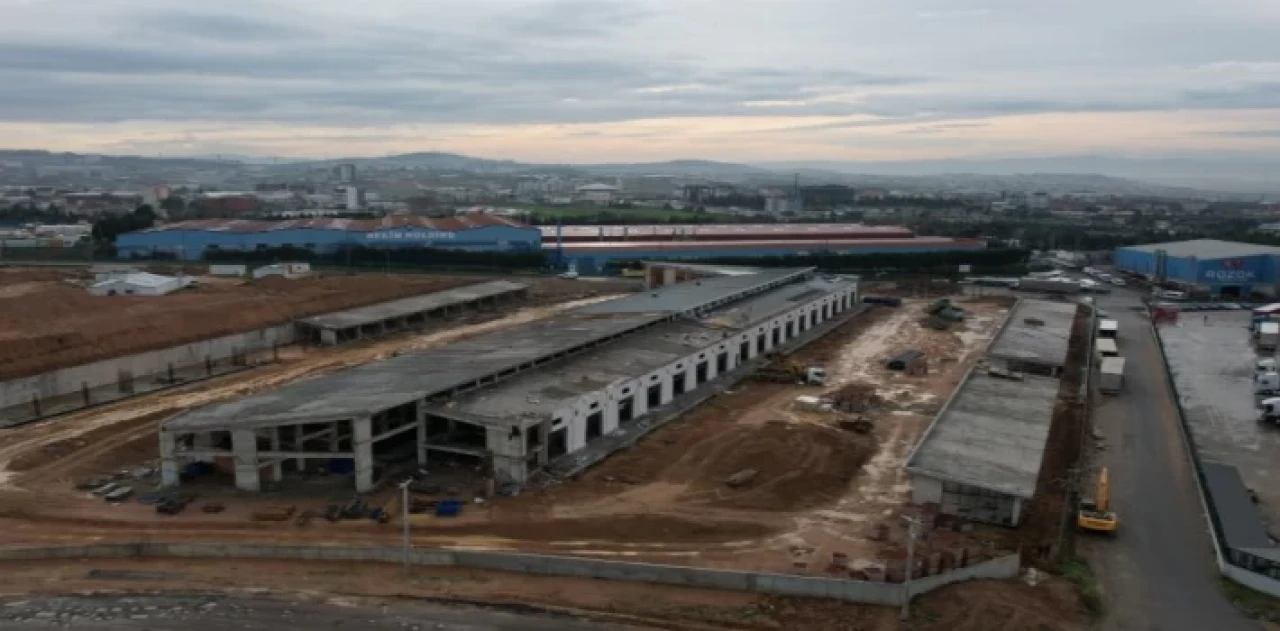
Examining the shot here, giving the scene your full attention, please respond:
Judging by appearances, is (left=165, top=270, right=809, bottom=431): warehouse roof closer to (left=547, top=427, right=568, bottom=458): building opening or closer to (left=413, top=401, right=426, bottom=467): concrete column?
(left=413, top=401, right=426, bottom=467): concrete column

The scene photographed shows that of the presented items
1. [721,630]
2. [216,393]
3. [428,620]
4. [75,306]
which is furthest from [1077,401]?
[75,306]

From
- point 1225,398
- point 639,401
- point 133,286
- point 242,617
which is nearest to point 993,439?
point 639,401

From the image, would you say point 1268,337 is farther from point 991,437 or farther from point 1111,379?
point 991,437

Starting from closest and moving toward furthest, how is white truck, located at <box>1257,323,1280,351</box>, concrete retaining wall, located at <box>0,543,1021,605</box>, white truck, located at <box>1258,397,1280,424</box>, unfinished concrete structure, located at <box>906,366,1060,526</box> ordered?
concrete retaining wall, located at <box>0,543,1021,605</box>
unfinished concrete structure, located at <box>906,366,1060,526</box>
white truck, located at <box>1258,397,1280,424</box>
white truck, located at <box>1257,323,1280,351</box>

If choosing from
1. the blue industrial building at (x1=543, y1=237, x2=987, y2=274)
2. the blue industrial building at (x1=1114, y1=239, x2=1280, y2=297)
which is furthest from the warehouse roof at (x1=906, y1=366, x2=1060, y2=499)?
the blue industrial building at (x1=543, y1=237, x2=987, y2=274)

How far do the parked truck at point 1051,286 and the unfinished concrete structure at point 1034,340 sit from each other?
9528 mm

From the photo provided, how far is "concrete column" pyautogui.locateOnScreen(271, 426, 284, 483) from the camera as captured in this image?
1550 cm

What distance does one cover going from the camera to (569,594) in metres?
11.4

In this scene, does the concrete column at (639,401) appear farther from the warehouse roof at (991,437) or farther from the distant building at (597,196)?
the distant building at (597,196)

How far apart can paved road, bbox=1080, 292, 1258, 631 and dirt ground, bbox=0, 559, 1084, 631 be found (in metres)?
0.97

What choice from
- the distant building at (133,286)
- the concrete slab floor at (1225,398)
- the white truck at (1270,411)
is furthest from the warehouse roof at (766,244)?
the white truck at (1270,411)

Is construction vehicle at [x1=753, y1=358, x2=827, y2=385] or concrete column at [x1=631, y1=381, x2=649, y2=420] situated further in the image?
construction vehicle at [x1=753, y1=358, x2=827, y2=385]

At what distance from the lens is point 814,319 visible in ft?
107

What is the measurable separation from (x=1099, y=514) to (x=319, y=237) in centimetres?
4522
